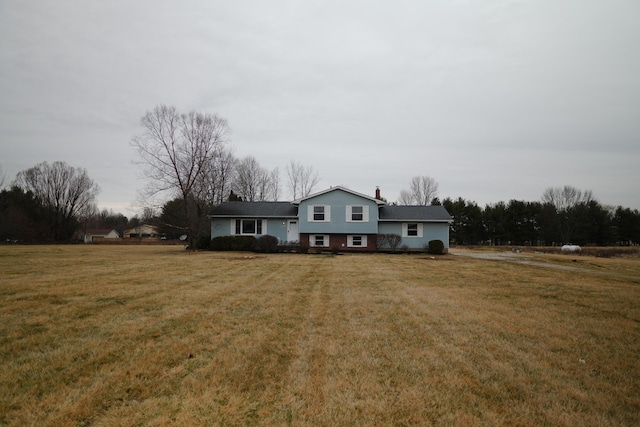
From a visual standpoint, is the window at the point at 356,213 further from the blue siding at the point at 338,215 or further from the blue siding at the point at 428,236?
the blue siding at the point at 428,236

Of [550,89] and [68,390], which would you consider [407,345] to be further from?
[550,89]

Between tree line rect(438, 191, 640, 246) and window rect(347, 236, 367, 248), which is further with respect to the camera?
tree line rect(438, 191, 640, 246)

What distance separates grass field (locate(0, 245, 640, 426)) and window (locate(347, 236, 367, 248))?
19983mm

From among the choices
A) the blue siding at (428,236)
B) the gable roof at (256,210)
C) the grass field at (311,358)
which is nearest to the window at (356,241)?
the blue siding at (428,236)

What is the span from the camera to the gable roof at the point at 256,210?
99.6ft

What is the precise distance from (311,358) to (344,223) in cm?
2435

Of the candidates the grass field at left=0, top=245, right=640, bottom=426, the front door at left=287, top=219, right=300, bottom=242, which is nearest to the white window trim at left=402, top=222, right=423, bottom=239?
the front door at left=287, top=219, right=300, bottom=242

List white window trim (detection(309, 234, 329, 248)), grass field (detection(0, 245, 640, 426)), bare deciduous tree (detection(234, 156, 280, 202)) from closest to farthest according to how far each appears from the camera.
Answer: grass field (detection(0, 245, 640, 426)) < white window trim (detection(309, 234, 329, 248)) < bare deciduous tree (detection(234, 156, 280, 202))

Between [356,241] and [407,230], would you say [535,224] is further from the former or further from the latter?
[356,241]

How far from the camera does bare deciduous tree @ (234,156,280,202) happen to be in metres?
50.2

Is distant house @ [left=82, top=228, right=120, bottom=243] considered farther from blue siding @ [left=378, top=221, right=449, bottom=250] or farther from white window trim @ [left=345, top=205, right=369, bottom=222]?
blue siding @ [left=378, top=221, right=449, bottom=250]

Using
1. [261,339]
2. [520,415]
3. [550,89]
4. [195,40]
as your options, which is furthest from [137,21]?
[550,89]

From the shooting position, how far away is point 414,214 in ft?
98.7

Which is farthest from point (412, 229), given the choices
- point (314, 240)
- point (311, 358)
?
point (311, 358)
